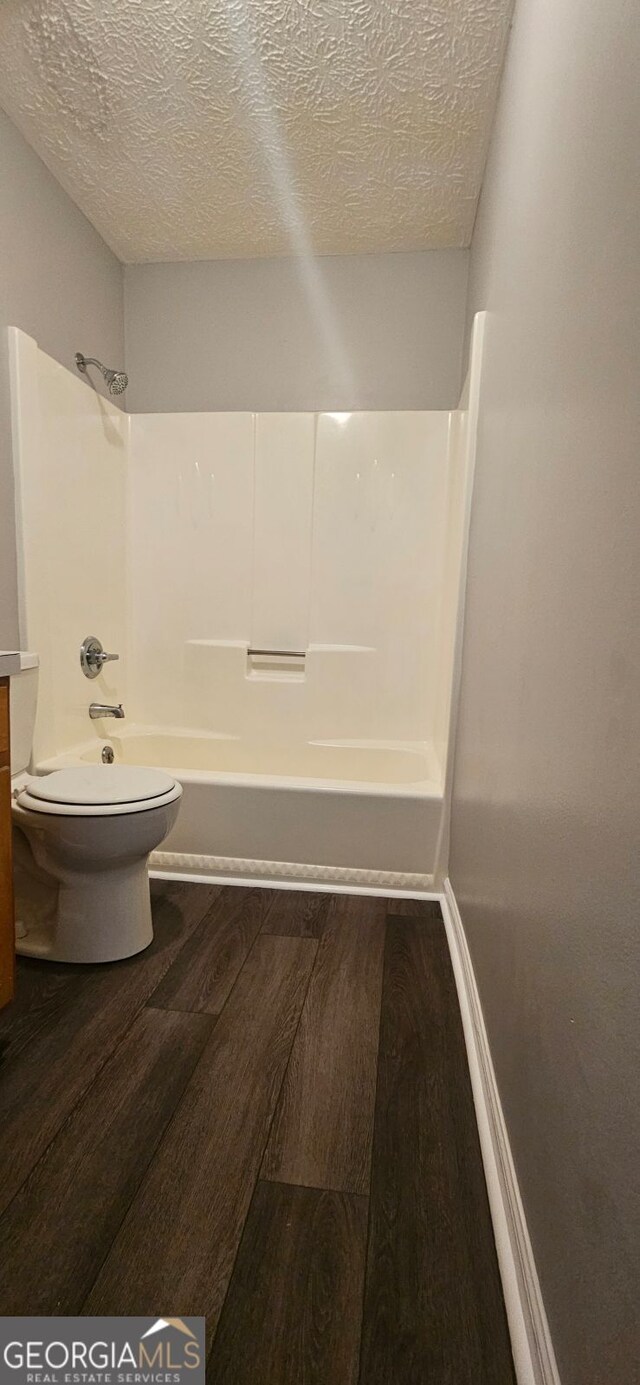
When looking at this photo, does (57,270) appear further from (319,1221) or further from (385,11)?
(319,1221)

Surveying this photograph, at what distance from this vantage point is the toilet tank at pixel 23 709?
1626mm

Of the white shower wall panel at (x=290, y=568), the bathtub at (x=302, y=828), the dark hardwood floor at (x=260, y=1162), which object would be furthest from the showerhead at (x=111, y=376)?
the dark hardwood floor at (x=260, y=1162)

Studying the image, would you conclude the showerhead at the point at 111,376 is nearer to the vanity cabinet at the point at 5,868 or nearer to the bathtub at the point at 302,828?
the bathtub at the point at 302,828

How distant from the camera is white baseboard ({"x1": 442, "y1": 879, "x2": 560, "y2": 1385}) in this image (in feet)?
2.57

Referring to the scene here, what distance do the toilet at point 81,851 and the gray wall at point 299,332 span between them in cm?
168

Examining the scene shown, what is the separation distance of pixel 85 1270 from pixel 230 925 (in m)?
1.04

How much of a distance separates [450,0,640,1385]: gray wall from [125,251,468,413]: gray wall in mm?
1221

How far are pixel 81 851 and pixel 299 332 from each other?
7.43ft

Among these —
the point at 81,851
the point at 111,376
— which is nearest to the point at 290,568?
the point at 111,376

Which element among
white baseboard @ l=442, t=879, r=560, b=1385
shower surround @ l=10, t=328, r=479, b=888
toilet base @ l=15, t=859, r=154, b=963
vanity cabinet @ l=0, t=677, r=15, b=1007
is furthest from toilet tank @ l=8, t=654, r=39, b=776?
white baseboard @ l=442, t=879, r=560, b=1385

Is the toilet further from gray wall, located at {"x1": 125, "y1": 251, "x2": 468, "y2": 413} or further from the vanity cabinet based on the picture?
gray wall, located at {"x1": 125, "y1": 251, "x2": 468, "y2": 413}

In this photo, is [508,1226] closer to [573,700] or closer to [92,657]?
[573,700]

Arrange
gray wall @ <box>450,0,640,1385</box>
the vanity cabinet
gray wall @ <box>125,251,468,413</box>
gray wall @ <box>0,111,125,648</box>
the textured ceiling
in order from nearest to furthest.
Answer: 1. gray wall @ <box>450,0,640,1385</box>
2. the vanity cabinet
3. the textured ceiling
4. gray wall @ <box>0,111,125,648</box>
5. gray wall @ <box>125,251,468,413</box>

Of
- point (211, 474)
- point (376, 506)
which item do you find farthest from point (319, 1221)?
point (211, 474)
